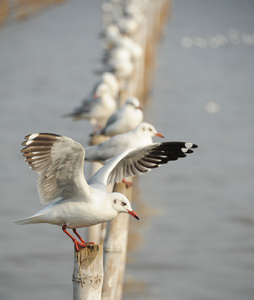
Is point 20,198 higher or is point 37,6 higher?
point 37,6

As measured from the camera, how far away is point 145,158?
443 centimetres

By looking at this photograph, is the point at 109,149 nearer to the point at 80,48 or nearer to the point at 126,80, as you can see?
the point at 126,80

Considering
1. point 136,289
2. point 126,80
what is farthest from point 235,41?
point 136,289

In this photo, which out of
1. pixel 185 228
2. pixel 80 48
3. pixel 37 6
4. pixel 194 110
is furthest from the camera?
pixel 37 6

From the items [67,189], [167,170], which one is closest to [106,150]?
[67,189]

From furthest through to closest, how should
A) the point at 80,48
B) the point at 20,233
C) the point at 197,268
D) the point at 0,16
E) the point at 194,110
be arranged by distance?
the point at 0,16
the point at 80,48
the point at 194,110
the point at 20,233
the point at 197,268

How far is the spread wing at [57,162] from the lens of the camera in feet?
12.3

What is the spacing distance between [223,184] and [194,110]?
510 centimetres

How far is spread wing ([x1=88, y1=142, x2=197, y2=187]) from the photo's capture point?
4332 mm

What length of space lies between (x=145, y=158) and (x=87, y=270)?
3.51 ft

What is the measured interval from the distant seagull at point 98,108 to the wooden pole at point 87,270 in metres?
4.66

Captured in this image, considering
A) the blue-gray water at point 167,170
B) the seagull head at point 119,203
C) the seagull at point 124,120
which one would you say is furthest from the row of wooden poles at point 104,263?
the blue-gray water at point 167,170

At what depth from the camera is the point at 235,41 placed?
92.1 ft

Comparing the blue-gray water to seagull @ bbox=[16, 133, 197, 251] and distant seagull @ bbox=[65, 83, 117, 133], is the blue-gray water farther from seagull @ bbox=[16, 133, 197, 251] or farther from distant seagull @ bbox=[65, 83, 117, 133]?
seagull @ bbox=[16, 133, 197, 251]
